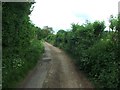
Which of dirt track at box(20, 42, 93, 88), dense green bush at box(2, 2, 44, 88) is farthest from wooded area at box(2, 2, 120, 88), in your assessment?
dirt track at box(20, 42, 93, 88)

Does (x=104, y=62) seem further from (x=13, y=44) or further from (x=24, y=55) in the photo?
(x=24, y=55)

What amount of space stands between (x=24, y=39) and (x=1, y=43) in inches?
247

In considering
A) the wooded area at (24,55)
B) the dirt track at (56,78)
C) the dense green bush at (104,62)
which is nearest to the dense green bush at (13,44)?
the wooded area at (24,55)

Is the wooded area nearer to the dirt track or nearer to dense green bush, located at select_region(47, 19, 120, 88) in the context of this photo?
dense green bush, located at select_region(47, 19, 120, 88)

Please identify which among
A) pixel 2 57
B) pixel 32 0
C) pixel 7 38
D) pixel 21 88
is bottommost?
pixel 21 88

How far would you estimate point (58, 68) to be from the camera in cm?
2162

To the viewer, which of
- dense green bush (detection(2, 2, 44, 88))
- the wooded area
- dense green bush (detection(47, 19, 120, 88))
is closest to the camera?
dense green bush (detection(47, 19, 120, 88))

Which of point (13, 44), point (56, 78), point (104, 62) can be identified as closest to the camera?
point (104, 62)

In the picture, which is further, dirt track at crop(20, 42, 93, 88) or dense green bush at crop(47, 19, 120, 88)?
dirt track at crop(20, 42, 93, 88)

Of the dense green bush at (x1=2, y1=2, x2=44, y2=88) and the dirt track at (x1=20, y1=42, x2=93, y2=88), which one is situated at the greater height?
the dense green bush at (x1=2, y1=2, x2=44, y2=88)

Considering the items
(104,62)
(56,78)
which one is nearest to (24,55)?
(56,78)

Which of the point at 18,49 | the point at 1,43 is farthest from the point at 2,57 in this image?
the point at 18,49

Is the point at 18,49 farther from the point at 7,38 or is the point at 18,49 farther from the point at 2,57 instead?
the point at 2,57

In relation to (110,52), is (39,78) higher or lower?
lower
